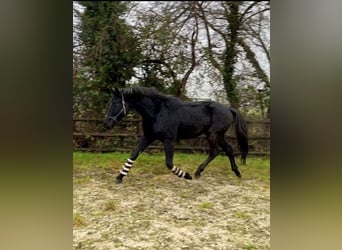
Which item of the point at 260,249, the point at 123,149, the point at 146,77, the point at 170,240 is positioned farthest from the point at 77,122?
the point at 260,249

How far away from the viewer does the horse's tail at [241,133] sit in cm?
200

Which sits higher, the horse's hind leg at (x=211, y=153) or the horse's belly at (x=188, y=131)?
the horse's belly at (x=188, y=131)

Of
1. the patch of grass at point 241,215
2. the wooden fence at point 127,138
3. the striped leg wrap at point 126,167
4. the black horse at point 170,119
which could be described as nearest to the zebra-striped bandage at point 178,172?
the black horse at point 170,119

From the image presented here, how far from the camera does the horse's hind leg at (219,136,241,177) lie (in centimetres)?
195

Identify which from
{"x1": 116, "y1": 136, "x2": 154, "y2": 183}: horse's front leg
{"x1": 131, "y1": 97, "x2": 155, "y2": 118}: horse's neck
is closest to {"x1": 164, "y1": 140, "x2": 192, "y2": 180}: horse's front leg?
{"x1": 116, "y1": 136, "x2": 154, "y2": 183}: horse's front leg

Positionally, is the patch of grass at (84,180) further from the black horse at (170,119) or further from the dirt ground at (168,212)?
the black horse at (170,119)

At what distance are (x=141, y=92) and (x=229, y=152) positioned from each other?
26.9 inches

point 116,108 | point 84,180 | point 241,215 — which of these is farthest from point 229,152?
point 84,180

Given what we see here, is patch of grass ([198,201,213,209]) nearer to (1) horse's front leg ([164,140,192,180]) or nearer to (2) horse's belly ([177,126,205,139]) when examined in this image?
(1) horse's front leg ([164,140,192,180])

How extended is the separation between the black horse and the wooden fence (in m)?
0.07

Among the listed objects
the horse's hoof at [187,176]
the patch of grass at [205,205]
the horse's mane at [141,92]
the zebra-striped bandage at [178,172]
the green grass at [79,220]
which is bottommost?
the green grass at [79,220]
